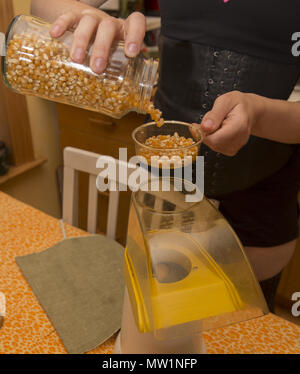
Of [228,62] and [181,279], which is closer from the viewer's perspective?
[181,279]

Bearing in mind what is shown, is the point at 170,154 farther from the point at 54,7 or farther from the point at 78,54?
the point at 54,7

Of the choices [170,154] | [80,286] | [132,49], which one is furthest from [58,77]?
[80,286]

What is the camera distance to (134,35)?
620 mm

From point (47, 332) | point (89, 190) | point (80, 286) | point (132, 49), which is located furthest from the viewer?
point (89, 190)

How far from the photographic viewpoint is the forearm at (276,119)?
0.69 m

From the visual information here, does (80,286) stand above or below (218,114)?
below

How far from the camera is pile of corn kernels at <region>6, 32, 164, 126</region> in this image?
2.01ft

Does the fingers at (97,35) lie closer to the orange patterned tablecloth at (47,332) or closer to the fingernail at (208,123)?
the fingernail at (208,123)

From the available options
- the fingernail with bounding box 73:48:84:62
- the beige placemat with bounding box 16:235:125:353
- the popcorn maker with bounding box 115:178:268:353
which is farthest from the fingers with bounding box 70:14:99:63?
the beige placemat with bounding box 16:235:125:353

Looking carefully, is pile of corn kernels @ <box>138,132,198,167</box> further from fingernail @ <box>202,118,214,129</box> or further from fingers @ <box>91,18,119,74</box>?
fingers @ <box>91,18,119,74</box>

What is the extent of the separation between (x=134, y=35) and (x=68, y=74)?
13cm

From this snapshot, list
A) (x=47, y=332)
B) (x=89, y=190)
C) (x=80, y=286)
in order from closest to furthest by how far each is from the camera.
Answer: (x=47, y=332) → (x=80, y=286) → (x=89, y=190)

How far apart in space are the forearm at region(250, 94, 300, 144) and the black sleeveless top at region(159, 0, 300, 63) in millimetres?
127

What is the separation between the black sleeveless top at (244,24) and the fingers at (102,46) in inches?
10.3
